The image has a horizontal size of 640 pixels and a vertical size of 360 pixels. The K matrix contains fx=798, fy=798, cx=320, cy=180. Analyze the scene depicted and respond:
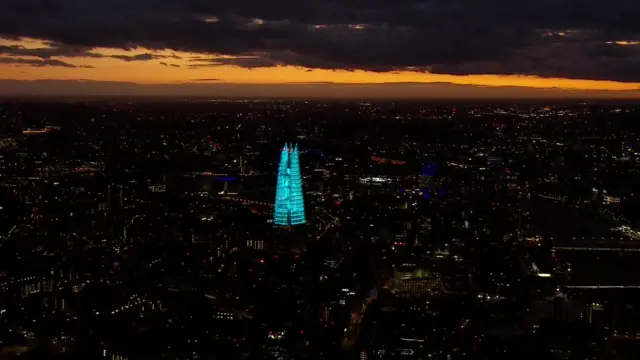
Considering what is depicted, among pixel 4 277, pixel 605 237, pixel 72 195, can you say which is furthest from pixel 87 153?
pixel 605 237

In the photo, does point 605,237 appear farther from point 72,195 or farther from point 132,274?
point 72,195

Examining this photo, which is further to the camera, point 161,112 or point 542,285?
point 161,112

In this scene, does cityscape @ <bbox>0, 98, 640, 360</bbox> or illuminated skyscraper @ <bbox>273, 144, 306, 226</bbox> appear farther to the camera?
illuminated skyscraper @ <bbox>273, 144, 306, 226</bbox>

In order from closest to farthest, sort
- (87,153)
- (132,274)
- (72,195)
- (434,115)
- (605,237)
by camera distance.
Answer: (132,274) → (605,237) → (72,195) → (87,153) → (434,115)

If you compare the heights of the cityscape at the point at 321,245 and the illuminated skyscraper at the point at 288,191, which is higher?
the illuminated skyscraper at the point at 288,191

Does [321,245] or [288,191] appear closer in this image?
[321,245]
